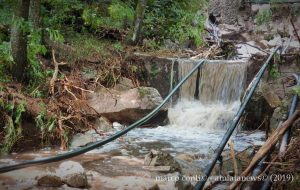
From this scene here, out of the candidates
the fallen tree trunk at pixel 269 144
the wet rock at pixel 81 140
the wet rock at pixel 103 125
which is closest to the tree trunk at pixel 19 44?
the wet rock at pixel 81 140

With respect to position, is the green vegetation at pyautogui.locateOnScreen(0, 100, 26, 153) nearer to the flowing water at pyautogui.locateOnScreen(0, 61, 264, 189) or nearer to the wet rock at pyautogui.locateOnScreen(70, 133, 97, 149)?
the flowing water at pyautogui.locateOnScreen(0, 61, 264, 189)

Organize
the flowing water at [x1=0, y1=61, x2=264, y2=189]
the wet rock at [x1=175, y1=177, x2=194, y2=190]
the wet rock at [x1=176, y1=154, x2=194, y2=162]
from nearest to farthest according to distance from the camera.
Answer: the wet rock at [x1=175, y1=177, x2=194, y2=190]
the flowing water at [x1=0, y1=61, x2=264, y2=189]
the wet rock at [x1=176, y1=154, x2=194, y2=162]

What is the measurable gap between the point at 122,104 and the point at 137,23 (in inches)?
116

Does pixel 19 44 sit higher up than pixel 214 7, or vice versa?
pixel 214 7

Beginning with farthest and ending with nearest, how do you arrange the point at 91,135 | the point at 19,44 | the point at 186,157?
the point at 91,135
the point at 19,44
the point at 186,157

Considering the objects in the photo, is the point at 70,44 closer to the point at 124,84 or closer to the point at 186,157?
the point at 124,84

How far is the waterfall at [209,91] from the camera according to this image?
832 centimetres

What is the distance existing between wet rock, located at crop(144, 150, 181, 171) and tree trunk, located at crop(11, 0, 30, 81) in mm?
2826

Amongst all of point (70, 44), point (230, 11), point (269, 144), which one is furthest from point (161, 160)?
point (230, 11)

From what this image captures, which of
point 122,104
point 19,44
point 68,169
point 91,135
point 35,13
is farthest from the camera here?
point 122,104

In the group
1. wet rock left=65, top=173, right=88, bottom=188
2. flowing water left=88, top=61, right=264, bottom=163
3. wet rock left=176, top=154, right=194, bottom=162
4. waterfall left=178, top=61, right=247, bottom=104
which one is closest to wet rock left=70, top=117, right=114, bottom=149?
flowing water left=88, top=61, right=264, bottom=163

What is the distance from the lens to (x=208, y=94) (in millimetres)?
9000

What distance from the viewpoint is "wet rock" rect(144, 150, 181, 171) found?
15.3 ft

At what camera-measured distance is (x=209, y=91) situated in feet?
29.5
